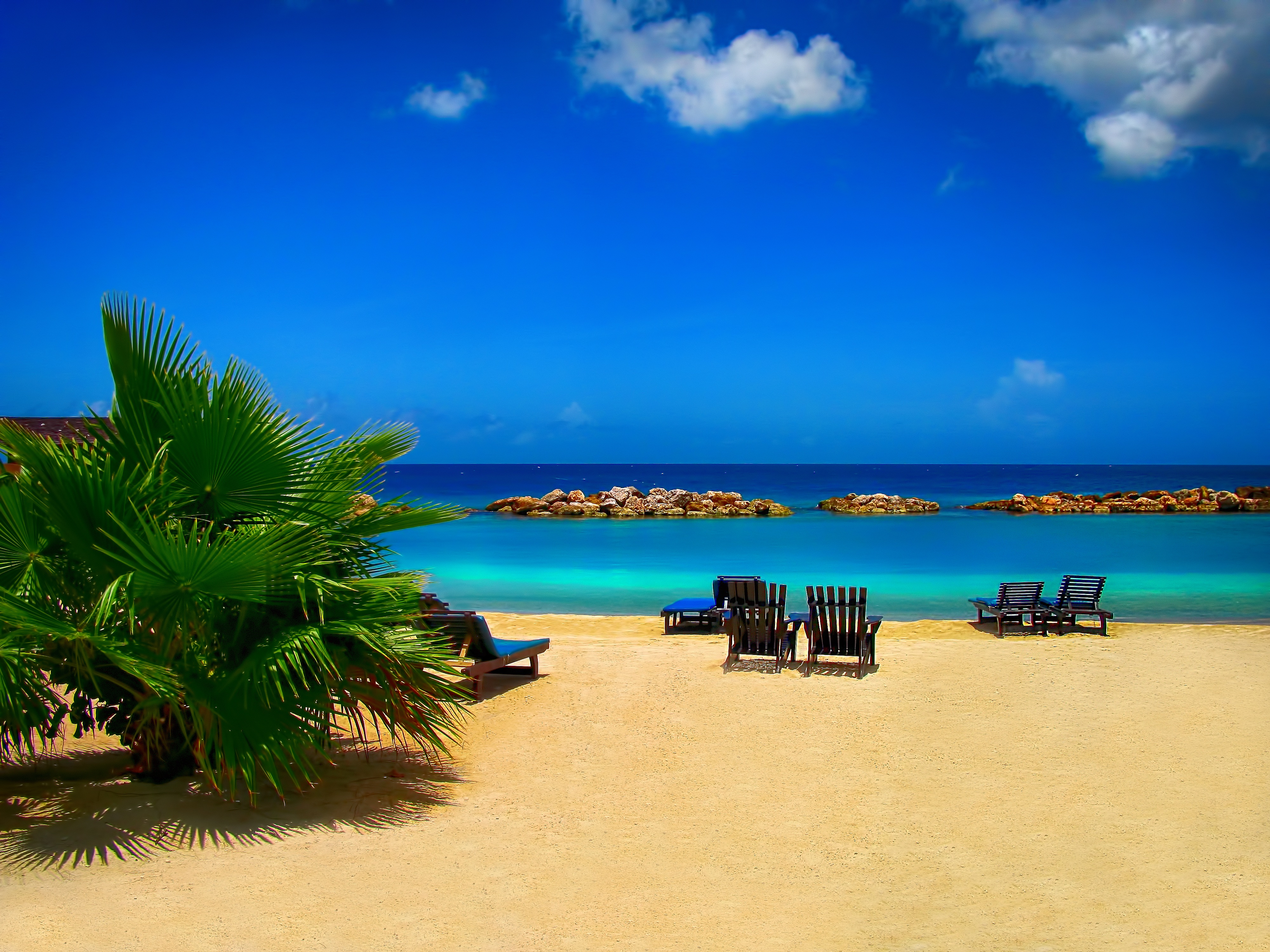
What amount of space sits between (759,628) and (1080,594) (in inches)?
217

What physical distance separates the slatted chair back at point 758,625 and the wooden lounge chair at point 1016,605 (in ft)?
12.9

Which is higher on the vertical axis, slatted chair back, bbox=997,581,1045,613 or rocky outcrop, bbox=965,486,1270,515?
rocky outcrop, bbox=965,486,1270,515

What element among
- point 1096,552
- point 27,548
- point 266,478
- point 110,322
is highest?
point 110,322

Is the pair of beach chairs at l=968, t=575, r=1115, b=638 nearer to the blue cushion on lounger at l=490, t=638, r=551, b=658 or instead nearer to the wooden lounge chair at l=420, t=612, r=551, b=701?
the blue cushion on lounger at l=490, t=638, r=551, b=658

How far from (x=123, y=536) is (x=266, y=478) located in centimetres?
83

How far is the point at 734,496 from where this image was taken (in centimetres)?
4603

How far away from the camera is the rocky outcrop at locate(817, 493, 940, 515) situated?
158ft

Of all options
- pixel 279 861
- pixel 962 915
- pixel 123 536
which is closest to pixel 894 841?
pixel 962 915

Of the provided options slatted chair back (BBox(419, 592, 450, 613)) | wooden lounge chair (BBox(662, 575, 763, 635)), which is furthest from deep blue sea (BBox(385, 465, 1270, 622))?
wooden lounge chair (BBox(662, 575, 763, 635))

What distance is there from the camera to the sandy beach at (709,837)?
4.12 m

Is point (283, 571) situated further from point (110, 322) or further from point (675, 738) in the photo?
point (675, 738)

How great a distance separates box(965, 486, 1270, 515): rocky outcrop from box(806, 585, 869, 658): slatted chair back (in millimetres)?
41667

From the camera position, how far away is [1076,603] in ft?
41.2

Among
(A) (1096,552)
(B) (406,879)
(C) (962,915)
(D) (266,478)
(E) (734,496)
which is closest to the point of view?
(C) (962,915)
